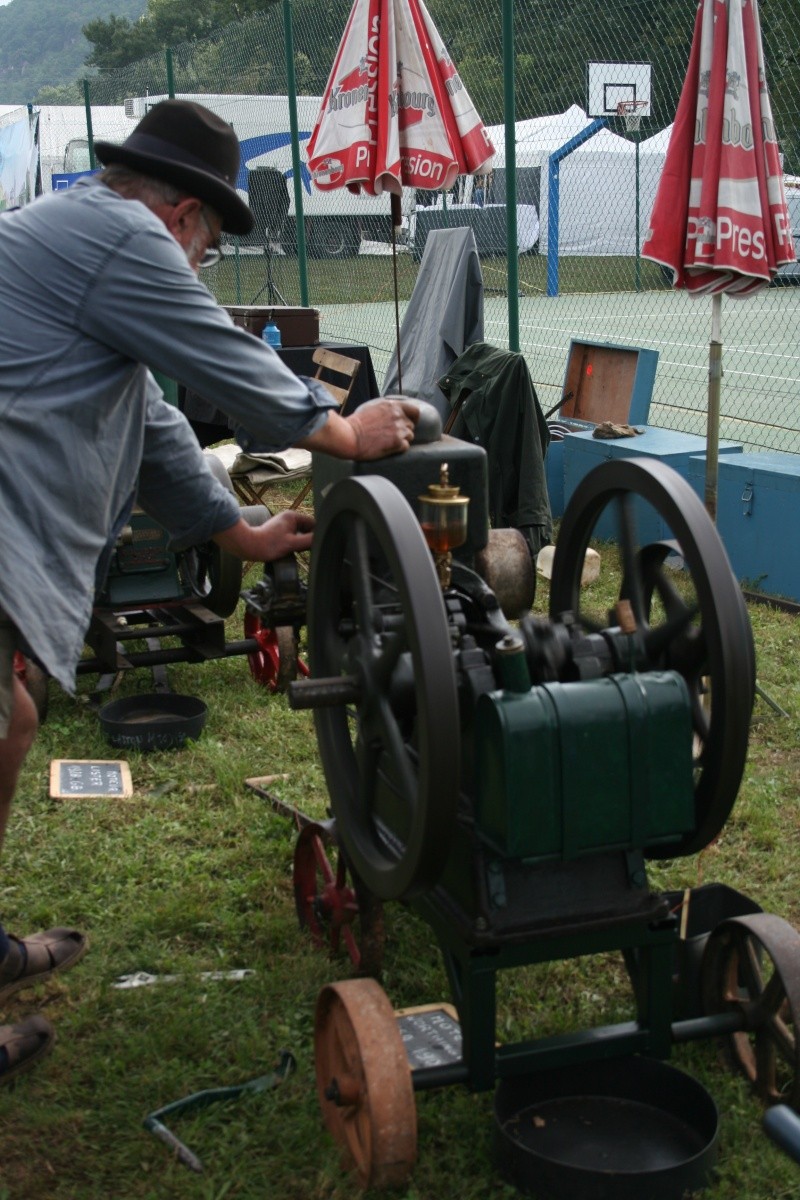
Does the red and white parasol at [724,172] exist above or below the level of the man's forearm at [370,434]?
above

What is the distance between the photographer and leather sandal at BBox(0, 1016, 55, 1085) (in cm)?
266

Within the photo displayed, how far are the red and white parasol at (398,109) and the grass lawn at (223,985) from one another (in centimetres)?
288

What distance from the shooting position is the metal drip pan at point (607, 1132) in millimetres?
2154

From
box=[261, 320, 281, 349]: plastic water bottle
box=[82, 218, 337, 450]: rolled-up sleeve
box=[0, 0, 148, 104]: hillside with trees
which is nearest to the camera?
box=[82, 218, 337, 450]: rolled-up sleeve

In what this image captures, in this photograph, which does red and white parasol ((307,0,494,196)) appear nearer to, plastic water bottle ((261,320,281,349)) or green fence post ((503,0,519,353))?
green fence post ((503,0,519,353))

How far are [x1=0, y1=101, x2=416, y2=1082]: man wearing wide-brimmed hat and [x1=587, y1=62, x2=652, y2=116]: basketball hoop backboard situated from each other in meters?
6.88

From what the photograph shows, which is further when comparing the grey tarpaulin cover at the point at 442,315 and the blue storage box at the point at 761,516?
the grey tarpaulin cover at the point at 442,315

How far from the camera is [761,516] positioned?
595cm

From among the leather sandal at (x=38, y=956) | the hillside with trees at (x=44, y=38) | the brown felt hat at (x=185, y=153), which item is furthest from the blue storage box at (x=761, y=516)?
the hillside with trees at (x=44, y=38)

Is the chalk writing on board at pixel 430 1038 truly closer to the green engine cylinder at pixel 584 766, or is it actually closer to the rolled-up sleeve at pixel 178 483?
the green engine cylinder at pixel 584 766

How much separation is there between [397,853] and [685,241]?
9.00ft

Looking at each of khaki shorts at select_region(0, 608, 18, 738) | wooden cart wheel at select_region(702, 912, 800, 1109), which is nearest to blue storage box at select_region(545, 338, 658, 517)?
wooden cart wheel at select_region(702, 912, 800, 1109)

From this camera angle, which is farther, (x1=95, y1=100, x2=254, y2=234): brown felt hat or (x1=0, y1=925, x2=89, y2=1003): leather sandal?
(x1=0, y1=925, x2=89, y2=1003): leather sandal

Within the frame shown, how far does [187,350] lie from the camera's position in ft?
7.59
